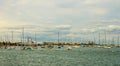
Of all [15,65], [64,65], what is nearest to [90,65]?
[64,65]

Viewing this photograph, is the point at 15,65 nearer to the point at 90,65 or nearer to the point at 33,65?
the point at 33,65

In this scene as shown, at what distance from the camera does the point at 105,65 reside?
319 feet

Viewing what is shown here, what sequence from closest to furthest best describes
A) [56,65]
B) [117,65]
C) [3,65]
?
1. [3,65]
2. [56,65]
3. [117,65]

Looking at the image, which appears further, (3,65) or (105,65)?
(105,65)

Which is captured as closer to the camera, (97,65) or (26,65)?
(26,65)

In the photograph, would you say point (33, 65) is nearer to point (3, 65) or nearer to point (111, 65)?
point (3, 65)

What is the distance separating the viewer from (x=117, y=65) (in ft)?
322

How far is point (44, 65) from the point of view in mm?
92375

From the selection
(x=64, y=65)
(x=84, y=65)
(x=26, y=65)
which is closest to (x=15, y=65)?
(x=26, y=65)

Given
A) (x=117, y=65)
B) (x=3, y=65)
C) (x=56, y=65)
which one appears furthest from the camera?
(x=117, y=65)

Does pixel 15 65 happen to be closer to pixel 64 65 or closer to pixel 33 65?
pixel 33 65

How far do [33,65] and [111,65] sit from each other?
25711 millimetres

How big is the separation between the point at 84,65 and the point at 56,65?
9.42m

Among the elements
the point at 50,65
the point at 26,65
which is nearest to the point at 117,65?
the point at 50,65
